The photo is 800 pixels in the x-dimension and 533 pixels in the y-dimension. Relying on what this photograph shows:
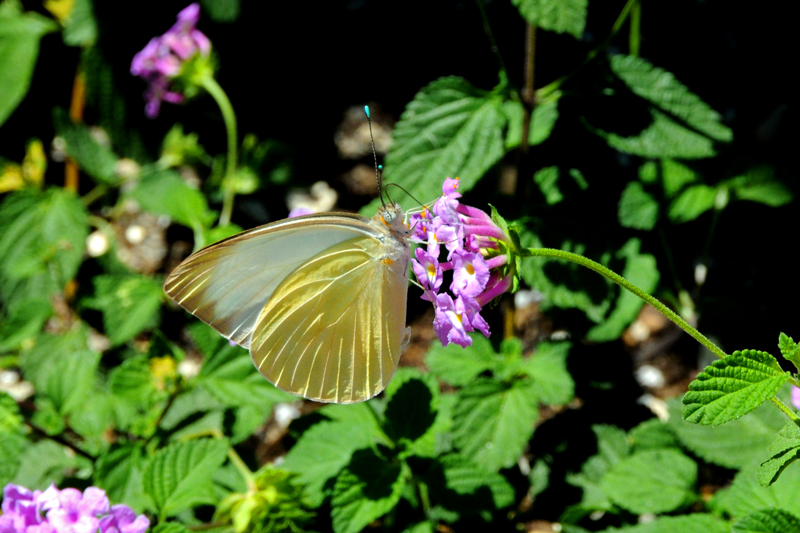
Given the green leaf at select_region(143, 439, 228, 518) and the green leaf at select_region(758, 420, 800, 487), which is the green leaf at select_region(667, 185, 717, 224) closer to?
the green leaf at select_region(758, 420, 800, 487)

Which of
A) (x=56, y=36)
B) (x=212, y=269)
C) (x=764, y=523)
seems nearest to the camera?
(x=764, y=523)

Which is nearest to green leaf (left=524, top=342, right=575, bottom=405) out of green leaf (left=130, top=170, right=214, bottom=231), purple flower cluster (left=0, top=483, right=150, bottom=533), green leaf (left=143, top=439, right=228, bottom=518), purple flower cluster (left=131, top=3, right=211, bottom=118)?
green leaf (left=143, top=439, right=228, bottom=518)

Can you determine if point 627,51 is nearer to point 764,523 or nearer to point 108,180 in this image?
point 764,523

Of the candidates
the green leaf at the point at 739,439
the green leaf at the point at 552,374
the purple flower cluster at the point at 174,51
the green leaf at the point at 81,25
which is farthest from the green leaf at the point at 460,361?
the green leaf at the point at 81,25

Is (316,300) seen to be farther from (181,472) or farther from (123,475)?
(123,475)

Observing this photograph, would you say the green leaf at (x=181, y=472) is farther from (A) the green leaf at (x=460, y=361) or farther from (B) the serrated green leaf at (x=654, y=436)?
(B) the serrated green leaf at (x=654, y=436)

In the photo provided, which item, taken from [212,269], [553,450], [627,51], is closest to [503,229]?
[212,269]
